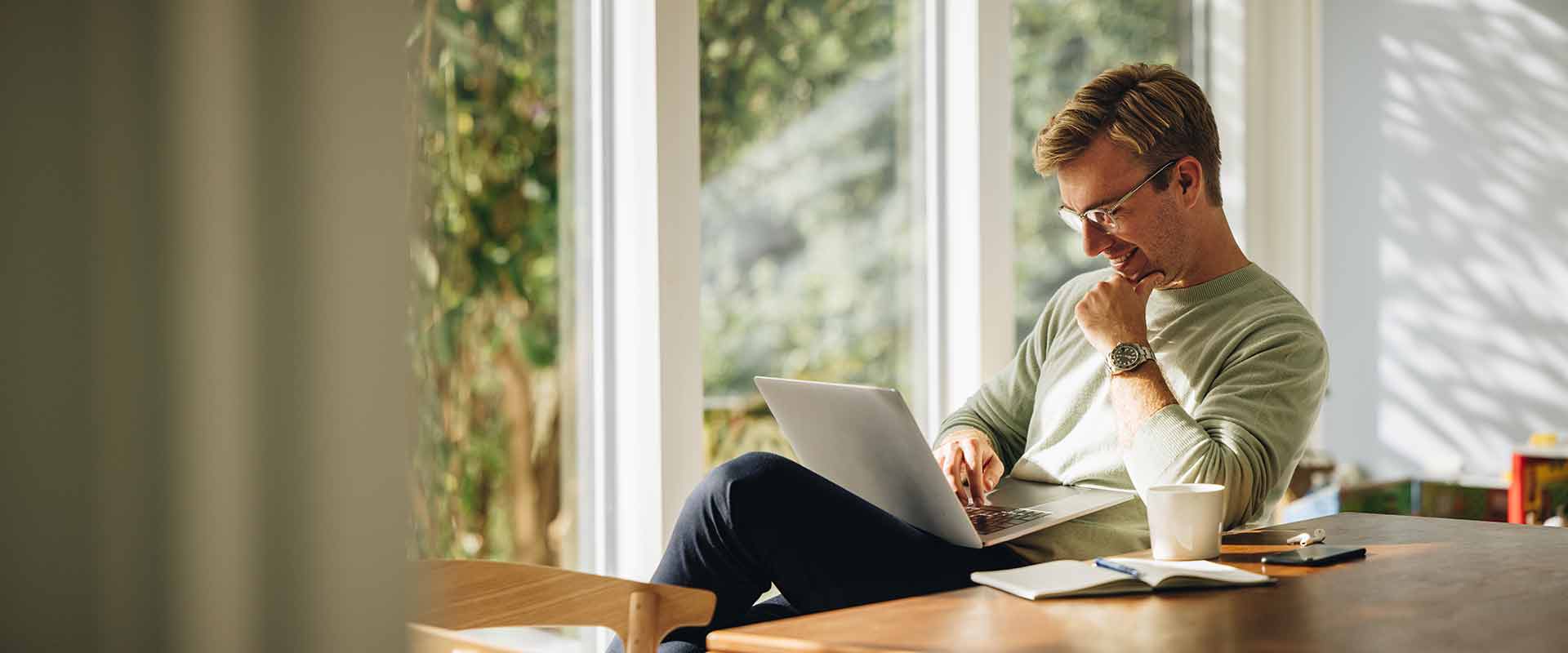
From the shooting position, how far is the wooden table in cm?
83

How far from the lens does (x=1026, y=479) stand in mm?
1761

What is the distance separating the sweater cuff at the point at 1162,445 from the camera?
4.57 ft

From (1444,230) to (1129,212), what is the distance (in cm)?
195

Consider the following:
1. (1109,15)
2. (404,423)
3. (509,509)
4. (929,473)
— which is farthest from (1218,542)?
(1109,15)

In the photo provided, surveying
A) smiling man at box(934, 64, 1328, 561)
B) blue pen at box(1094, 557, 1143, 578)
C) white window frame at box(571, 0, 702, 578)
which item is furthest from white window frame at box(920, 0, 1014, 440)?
blue pen at box(1094, 557, 1143, 578)

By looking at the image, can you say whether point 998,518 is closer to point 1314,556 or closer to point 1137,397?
point 1137,397

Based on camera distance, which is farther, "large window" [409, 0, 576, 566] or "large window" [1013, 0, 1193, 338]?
"large window" [1013, 0, 1193, 338]

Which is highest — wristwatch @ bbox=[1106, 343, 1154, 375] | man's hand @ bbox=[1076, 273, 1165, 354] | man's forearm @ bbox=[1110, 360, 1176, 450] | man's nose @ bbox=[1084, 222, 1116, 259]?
man's nose @ bbox=[1084, 222, 1116, 259]

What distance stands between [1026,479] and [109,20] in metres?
1.36

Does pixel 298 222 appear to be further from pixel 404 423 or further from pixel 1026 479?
pixel 1026 479

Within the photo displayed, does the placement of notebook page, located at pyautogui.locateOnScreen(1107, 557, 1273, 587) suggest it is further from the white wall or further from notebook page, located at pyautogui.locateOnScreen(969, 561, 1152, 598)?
the white wall

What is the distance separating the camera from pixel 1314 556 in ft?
3.64

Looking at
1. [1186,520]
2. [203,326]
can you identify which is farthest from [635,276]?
[203,326]

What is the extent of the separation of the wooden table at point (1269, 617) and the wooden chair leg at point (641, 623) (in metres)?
0.35
